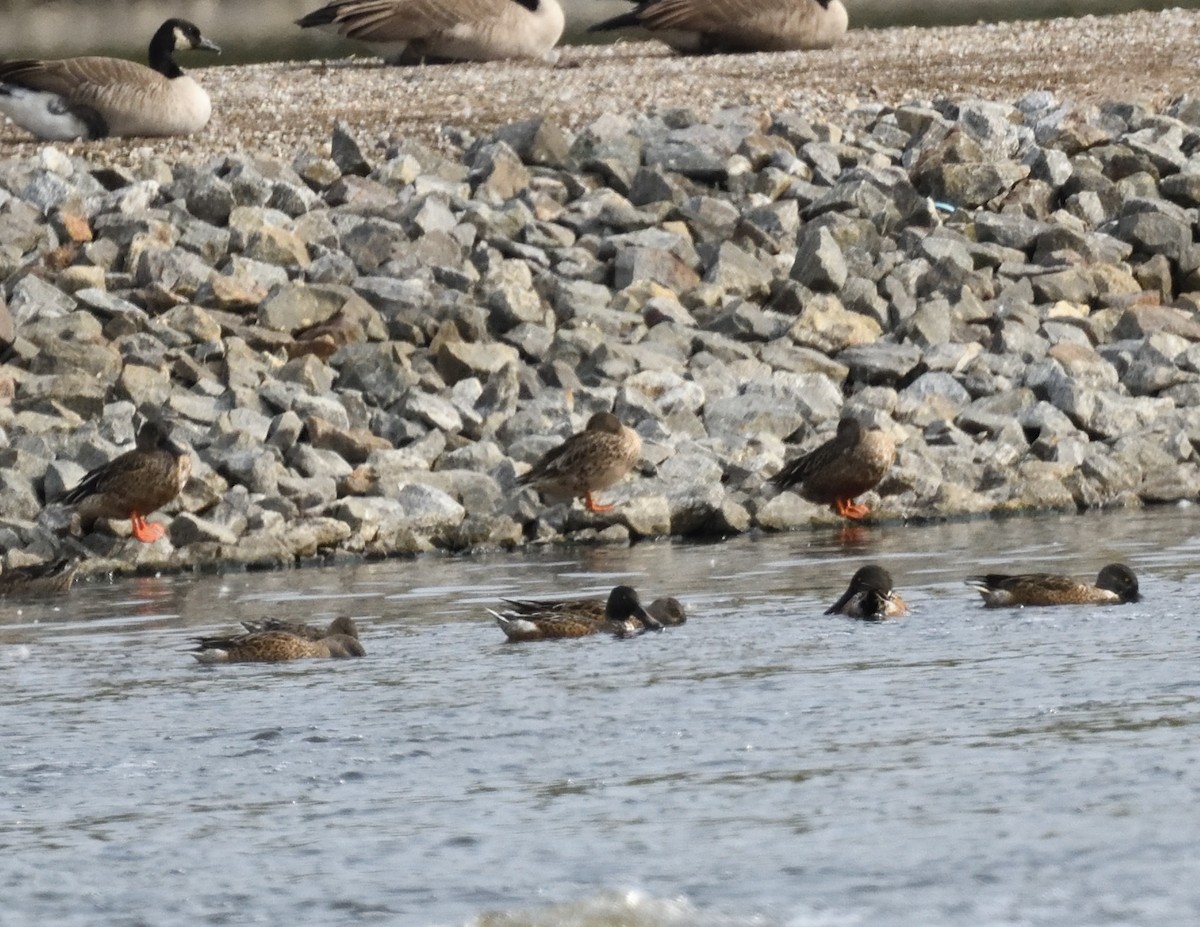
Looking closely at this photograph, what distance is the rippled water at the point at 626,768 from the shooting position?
6844mm

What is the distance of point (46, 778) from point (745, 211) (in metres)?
13.3

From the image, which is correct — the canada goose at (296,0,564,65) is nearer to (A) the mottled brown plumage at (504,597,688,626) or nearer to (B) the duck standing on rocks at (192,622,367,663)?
(A) the mottled brown plumage at (504,597,688,626)

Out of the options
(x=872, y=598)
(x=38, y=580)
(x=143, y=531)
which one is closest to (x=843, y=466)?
(x=872, y=598)

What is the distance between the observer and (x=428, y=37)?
2653 cm

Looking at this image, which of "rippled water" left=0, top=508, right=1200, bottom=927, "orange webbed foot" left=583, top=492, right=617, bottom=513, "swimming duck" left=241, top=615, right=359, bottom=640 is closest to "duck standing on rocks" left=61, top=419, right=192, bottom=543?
"rippled water" left=0, top=508, right=1200, bottom=927

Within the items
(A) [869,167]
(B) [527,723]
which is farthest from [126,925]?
(A) [869,167]

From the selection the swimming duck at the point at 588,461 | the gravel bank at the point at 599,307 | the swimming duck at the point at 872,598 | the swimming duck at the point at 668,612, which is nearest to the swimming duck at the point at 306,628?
the swimming duck at the point at 668,612

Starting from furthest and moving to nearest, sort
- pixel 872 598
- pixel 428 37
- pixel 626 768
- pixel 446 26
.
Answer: pixel 428 37
pixel 446 26
pixel 872 598
pixel 626 768

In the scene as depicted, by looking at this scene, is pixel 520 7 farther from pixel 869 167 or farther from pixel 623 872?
pixel 623 872

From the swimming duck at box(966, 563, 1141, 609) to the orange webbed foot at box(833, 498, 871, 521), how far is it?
13.9ft

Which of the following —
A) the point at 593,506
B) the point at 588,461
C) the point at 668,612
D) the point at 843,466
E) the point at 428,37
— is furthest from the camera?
the point at 428,37

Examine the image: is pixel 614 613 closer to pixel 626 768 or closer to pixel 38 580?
pixel 626 768

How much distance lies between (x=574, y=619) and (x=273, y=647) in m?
1.42

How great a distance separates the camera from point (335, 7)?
26.5m
